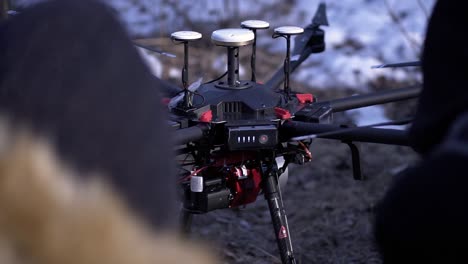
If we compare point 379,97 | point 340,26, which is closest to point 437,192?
point 379,97

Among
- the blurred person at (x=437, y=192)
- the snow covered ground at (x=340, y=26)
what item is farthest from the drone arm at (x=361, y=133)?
the snow covered ground at (x=340, y=26)

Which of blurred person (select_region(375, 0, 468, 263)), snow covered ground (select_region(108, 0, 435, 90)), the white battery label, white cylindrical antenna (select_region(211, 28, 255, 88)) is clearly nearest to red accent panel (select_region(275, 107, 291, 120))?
white cylindrical antenna (select_region(211, 28, 255, 88))

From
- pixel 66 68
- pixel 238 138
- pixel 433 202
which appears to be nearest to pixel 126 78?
pixel 66 68

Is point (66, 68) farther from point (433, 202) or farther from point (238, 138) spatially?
point (238, 138)

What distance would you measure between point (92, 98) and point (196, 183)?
1781 mm

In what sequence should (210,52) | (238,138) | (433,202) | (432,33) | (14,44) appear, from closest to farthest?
(14,44), (433,202), (432,33), (238,138), (210,52)

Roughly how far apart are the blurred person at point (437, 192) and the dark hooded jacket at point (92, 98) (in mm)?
348

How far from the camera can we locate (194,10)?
254 inches

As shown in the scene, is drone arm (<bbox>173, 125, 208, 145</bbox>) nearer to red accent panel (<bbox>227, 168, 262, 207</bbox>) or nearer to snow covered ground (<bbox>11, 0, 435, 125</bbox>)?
red accent panel (<bbox>227, 168, 262, 207</bbox>)

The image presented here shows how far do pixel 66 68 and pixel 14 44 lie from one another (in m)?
0.06

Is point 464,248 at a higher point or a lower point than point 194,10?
higher

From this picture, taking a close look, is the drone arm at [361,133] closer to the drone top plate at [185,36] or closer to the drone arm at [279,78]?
the drone top plate at [185,36]

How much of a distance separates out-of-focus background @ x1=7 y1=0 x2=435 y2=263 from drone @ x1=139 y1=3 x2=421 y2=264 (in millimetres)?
248

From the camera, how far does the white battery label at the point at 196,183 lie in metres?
2.32
